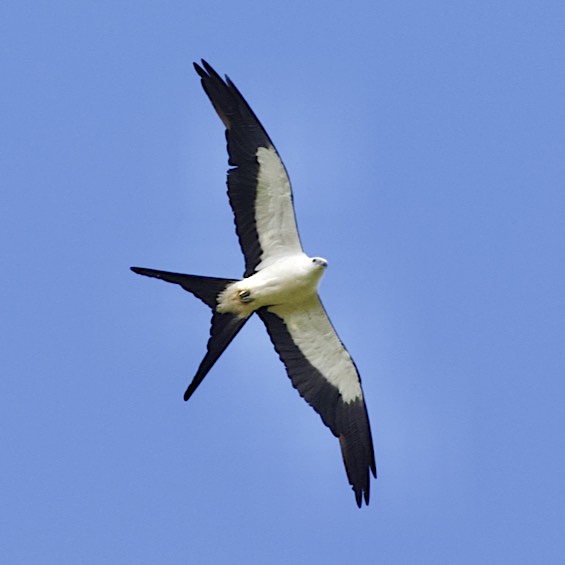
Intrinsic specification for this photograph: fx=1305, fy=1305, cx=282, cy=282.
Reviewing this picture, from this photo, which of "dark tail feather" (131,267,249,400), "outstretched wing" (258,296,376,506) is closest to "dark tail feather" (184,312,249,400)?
"dark tail feather" (131,267,249,400)

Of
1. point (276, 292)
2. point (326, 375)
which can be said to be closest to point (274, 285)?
point (276, 292)

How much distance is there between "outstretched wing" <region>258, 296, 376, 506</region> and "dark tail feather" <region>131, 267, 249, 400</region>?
781mm

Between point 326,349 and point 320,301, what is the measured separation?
2.28 feet

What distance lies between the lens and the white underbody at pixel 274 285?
1711cm

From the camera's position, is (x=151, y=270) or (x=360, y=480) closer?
(x=151, y=270)

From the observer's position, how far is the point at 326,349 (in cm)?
1780

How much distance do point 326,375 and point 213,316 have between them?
6.34ft

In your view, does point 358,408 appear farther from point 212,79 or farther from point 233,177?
point 212,79

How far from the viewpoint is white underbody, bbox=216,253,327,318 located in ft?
56.1

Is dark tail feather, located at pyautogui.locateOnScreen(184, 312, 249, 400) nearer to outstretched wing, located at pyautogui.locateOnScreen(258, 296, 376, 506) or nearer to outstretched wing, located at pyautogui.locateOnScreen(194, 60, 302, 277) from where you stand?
outstretched wing, located at pyautogui.locateOnScreen(258, 296, 376, 506)

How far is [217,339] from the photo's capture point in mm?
16781

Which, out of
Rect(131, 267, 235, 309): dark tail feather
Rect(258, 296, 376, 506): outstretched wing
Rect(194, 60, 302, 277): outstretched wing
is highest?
Rect(194, 60, 302, 277): outstretched wing

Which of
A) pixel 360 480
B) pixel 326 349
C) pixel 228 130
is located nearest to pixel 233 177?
pixel 228 130

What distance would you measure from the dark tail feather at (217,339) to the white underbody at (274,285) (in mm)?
108
